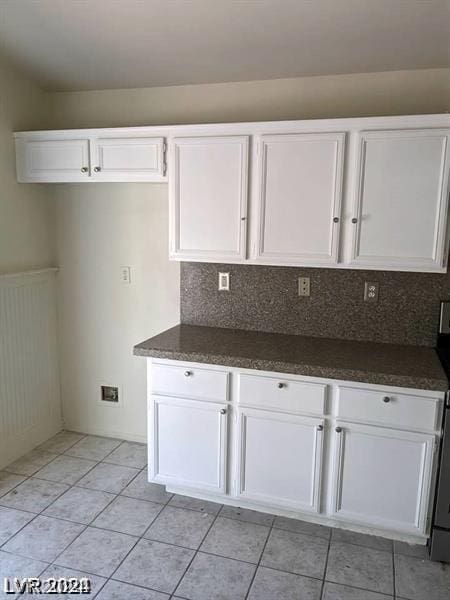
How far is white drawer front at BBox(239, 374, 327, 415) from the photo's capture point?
91.2 inches

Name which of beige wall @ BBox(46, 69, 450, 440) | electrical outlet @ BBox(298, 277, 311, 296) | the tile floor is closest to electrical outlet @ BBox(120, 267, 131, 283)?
beige wall @ BBox(46, 69, 450, 440)

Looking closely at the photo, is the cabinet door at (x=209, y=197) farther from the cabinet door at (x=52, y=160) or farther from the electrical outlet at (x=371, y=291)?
the electrical outlet at (x=371, y=291)

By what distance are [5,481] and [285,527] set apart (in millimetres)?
1690

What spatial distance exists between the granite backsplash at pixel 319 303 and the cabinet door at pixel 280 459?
2.10 feet

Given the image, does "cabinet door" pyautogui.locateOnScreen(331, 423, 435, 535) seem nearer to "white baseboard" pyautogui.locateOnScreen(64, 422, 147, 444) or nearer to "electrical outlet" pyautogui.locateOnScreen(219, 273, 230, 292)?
"electrical outlet" pyautogui.locateOnScreen(219, 273, 230, 292)

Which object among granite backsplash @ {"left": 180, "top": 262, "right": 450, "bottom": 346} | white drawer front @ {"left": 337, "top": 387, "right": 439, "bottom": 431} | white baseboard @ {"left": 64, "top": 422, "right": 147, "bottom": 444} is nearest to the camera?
white drawer front @ {"left": 337, "top": 387, "right": 439, "bottom": 431}

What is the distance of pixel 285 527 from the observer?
8.13ft

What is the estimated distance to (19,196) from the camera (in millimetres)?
3021

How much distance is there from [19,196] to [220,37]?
5.18 feet

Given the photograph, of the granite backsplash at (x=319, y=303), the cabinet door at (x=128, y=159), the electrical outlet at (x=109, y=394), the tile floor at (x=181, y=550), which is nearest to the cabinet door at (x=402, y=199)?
the granite backsplash at (x=319, y=303)

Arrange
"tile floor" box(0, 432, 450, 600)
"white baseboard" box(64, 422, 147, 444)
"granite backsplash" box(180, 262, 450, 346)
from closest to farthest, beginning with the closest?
"tile floor" box(0, 432, 450, 600) → "granite backsplash" box(180, 262, 450, 346) → "white baseboard" box(64, 422, 147, 444)

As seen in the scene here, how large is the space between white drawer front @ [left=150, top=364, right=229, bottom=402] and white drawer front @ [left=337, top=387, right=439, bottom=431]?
1.99 ft

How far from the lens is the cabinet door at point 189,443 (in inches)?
99.3

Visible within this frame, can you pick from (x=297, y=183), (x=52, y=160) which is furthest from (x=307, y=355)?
(x=52, y=160)
